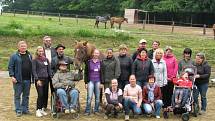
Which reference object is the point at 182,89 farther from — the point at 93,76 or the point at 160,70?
the point at 93,76

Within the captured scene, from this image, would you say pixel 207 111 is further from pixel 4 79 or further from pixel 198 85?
pixel 4 79

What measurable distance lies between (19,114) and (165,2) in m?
43.1

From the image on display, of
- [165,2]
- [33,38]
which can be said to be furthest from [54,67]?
[165,2]

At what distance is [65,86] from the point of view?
936 centimetres

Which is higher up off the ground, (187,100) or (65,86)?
(65,86)

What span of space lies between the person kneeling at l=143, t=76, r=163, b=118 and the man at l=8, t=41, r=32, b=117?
7.92 feet

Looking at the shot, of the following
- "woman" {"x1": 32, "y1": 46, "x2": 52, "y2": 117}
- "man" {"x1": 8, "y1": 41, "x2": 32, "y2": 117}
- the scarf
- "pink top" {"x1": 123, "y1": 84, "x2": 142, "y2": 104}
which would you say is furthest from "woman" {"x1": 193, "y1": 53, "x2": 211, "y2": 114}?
"man" {"x1": 8, "y1": 41, "x2": 32, "y2": 117}

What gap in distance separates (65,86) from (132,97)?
1.38 meters

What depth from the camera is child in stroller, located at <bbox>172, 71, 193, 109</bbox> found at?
380 inches

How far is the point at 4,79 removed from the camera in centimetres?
1520

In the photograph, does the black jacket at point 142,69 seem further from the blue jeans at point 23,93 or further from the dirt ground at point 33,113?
Answer: the blue jeans at point 23,93

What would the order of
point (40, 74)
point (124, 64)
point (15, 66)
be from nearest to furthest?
point (15, 66) < point (40, 74) < point (124, 64)

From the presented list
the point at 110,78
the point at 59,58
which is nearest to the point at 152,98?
the point at 110,78

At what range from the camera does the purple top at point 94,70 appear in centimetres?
965
